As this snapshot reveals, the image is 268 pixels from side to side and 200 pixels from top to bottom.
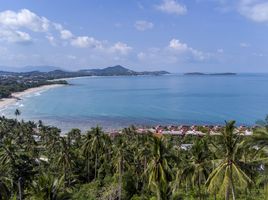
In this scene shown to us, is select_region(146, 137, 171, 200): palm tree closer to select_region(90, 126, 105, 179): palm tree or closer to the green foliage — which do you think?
the green foliage

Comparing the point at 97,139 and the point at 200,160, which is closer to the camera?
the point at 200,160

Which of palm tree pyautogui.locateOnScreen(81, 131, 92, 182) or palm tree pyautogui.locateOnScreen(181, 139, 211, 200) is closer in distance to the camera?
palm tree pyautogui.locateOnScreen(181, 139, 211, 200)

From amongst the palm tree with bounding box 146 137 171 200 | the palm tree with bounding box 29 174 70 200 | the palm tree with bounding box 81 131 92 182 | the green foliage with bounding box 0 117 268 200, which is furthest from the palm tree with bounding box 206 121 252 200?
the palm tree with bounding box 81 131 92 182

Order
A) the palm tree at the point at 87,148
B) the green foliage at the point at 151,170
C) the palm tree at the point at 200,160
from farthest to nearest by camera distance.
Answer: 1. the palm tree at the point at 87,148
2. the palm tree at the point at 200,160
3. the green foliage at the point at 151,170

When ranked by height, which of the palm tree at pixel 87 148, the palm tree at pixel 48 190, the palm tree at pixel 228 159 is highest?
the palm tree at pixel 228 159

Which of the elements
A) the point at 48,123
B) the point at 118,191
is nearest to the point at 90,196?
the point at 118,191

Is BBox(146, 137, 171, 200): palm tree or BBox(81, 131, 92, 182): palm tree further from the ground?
BBox(146, 137, 171, 200): palm tree

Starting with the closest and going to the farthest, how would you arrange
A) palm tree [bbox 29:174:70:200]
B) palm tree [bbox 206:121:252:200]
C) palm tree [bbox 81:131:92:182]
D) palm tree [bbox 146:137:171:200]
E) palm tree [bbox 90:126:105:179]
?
1. palm tree [bbox 29:174:70:200]
2. palm tree [bbox 206:121:252:200]
3. palm tree [bbox 146:137:171:200]
4. palm tree [bbox 90:126:105:179]
5. palm tree [bbox 81:131:92:182]

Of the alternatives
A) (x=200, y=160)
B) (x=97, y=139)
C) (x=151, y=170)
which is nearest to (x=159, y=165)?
(x=151, y=170)

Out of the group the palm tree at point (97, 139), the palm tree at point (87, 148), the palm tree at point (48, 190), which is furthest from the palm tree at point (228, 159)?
the palm tree at point (87, 148)

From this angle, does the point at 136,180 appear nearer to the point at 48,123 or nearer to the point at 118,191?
the point at 118,191

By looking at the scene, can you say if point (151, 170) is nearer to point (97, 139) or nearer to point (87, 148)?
point (97, 139)

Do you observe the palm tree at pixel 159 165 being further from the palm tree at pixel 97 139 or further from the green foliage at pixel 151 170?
the palm tree at pixel 97 139
